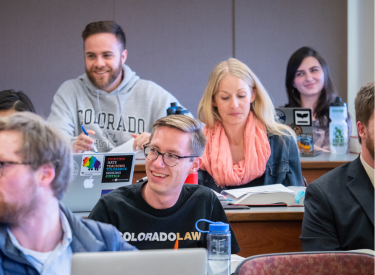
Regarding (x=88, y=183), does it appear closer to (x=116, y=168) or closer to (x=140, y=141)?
(x=116, y=168)

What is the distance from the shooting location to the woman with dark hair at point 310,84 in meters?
3.34

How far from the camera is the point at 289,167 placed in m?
2.34

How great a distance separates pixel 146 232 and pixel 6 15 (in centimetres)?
381

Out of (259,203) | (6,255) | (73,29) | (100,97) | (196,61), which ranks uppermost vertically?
(73,29)

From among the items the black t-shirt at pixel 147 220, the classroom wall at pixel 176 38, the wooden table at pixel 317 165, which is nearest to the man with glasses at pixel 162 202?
the black t-shirt at pixel 147 220

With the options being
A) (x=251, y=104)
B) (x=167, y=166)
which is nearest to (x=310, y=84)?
(x=251, y=104)

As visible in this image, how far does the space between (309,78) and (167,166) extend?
2.26 metres

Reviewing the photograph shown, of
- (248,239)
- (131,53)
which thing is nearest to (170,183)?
(248,239)

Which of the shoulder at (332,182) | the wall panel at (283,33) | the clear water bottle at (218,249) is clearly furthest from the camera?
the wall panel at (283,33)

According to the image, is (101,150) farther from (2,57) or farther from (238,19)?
(238,19)

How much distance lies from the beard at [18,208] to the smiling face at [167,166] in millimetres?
651

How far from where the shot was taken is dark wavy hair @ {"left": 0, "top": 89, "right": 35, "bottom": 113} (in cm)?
185

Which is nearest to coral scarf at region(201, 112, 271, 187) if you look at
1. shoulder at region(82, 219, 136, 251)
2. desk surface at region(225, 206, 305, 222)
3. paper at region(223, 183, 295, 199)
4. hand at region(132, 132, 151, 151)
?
paper at region(223, 183, 295, 199)

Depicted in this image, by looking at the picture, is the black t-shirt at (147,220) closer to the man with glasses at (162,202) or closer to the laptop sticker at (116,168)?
the man with glasses at (162,202)
